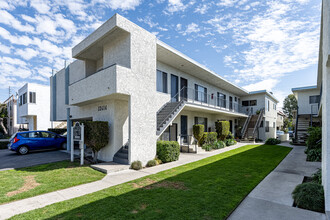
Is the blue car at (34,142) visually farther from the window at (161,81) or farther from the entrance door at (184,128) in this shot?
the entrance door at (184,128)

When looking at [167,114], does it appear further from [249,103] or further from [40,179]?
[249,103]

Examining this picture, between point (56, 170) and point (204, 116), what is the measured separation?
13.9 m

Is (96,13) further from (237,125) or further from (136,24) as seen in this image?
(237,125)

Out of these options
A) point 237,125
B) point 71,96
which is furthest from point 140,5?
point 237,125

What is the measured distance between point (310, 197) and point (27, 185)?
8.98 meters

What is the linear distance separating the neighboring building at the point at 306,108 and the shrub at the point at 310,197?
749 inches

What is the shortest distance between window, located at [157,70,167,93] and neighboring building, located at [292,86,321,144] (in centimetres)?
1696

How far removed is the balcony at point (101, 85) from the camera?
8367 mm

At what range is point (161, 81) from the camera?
1355 cm

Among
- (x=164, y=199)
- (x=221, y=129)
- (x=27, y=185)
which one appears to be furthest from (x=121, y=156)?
(x=221, y=129)

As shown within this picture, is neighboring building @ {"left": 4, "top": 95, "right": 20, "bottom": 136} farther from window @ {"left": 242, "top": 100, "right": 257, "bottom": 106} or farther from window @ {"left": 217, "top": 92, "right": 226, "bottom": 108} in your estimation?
window @ {"left": 242, "top": 100, "right": 257, "bottom": 106}

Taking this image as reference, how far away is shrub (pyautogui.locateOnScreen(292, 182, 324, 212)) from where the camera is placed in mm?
4359

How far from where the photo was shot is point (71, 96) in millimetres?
12055

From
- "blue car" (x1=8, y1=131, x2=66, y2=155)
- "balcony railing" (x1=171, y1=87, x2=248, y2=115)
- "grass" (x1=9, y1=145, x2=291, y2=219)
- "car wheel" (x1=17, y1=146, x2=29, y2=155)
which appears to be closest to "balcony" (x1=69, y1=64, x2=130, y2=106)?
"grass" (x1=9, y1=145, x2=291, y2=219)
